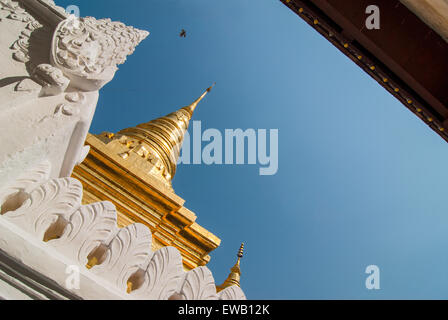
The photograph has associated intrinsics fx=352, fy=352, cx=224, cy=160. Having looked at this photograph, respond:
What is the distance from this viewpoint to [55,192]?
216cm

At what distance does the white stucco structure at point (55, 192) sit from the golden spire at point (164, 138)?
5.25 meters

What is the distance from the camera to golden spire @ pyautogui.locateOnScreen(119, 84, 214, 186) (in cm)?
873

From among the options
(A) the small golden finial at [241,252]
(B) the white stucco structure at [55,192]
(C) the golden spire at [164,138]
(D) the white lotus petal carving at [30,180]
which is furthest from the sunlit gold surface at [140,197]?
(D) the white lotus petal carving at [30,180]

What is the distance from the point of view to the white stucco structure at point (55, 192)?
72.2 inches

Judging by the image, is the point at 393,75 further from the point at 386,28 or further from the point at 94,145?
the point at 94,145

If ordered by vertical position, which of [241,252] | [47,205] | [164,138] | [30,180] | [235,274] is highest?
[164,138]

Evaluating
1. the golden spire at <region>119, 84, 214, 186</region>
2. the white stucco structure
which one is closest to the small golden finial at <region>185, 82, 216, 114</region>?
the golden spire at <region>119, 84, 214, 186</region>

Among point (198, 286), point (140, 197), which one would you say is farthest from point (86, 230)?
point (140, 197)

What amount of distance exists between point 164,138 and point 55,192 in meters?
7.45

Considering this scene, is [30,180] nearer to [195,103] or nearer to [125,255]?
[125,255]

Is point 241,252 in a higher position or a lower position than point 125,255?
higher

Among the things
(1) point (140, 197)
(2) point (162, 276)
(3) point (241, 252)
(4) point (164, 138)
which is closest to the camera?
(2) point (162, 276)
